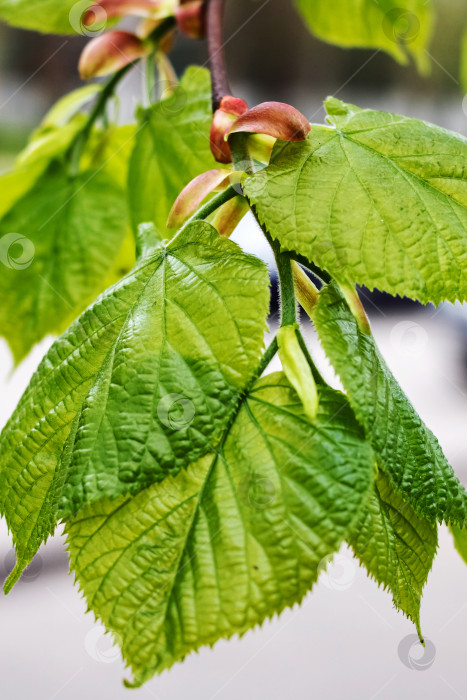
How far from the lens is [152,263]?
0.20 m

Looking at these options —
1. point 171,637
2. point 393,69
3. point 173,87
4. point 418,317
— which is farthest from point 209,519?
point 393,69

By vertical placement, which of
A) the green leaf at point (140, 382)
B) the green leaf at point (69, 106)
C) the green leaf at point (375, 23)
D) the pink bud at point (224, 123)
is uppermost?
the green leaf at point (375, 23)

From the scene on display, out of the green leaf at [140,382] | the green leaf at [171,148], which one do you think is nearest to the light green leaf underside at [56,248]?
the green leaf at [171,148]

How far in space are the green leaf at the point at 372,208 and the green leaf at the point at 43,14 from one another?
8.3 inches

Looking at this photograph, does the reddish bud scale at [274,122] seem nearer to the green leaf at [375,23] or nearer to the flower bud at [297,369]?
the flower bud at [297,369]

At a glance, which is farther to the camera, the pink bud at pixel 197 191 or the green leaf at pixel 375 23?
the green leaf at pixel 375 23

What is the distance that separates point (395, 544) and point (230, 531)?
50mm

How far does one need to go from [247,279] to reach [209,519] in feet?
0.20

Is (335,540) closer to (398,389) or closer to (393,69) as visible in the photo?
(398,389)

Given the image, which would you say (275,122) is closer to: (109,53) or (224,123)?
(224,123)

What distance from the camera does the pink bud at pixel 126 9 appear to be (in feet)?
1.00

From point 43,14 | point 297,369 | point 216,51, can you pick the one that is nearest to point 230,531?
point 297,369

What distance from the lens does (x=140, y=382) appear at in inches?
6.5

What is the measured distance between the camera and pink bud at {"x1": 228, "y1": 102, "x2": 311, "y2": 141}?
0.59 feet
